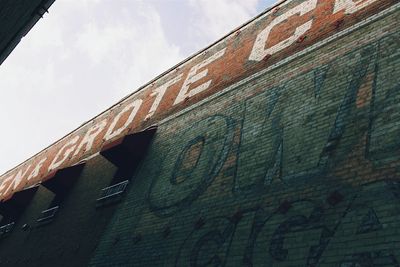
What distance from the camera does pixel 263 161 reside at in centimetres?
544

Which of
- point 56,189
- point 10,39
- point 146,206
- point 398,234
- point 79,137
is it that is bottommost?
point 398,234

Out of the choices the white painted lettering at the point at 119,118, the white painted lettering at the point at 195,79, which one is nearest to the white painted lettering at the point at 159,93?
the white painted lettering at the point at 195,79

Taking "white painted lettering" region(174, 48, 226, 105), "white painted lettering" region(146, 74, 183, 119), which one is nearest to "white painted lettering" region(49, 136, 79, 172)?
"white painted lettering" region(146, 74, 183, 119)

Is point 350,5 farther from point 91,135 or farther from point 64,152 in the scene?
point 64,152

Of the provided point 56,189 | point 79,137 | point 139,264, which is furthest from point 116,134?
point 139,264

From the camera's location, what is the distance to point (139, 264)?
623 cm

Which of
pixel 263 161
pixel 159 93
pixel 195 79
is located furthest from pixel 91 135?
pixel 263 161

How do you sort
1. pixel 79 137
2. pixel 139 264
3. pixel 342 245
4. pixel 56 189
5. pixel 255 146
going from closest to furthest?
pixel 342 245
pixel 255 146
pixel 139 264
pixel 56 189
pixel 79 137

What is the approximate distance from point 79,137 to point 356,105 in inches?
472

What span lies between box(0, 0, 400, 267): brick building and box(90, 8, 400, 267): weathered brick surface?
2 cm

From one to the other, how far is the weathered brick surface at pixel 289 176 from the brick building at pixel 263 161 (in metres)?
0.02

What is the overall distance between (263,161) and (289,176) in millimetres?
654

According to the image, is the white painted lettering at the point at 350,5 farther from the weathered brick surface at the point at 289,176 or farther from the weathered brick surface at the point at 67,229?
the weathered brick surface at the point at 67,229

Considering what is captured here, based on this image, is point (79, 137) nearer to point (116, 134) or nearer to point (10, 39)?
point (116, 134)
